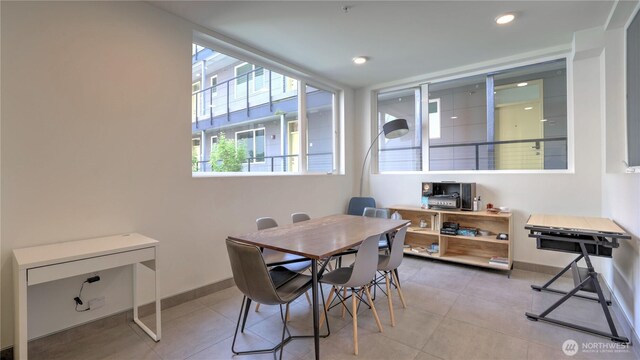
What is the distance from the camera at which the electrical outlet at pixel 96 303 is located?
2.31 metres

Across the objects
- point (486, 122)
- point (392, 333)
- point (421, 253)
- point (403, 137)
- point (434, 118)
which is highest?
point (434, 118)

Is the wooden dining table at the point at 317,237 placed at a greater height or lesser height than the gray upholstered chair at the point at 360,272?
greater

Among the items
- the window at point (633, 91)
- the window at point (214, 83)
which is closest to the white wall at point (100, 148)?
the window at point (214, 83)

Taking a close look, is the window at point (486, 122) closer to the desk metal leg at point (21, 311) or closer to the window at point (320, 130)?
the window at point (320, 130)

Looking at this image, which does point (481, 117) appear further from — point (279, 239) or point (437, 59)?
point (279, 239)

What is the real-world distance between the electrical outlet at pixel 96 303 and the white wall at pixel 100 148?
0.04m

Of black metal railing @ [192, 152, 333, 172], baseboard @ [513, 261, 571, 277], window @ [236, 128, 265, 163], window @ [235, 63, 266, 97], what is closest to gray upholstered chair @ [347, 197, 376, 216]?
black metal railing @ [192, 152, 333, 172]

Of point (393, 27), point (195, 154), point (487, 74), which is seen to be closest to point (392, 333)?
point (195, 154)

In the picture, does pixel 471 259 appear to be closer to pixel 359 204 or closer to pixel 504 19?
pixel 359 204

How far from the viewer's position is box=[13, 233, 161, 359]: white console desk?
5.44ft

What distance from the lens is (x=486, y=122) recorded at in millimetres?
4188

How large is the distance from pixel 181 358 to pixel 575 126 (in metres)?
4.56

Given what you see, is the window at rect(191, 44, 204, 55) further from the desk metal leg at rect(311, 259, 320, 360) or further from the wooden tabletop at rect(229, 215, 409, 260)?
the desk metal leg at rect(311, 259, 320, 360)

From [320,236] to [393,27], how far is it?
225cm
